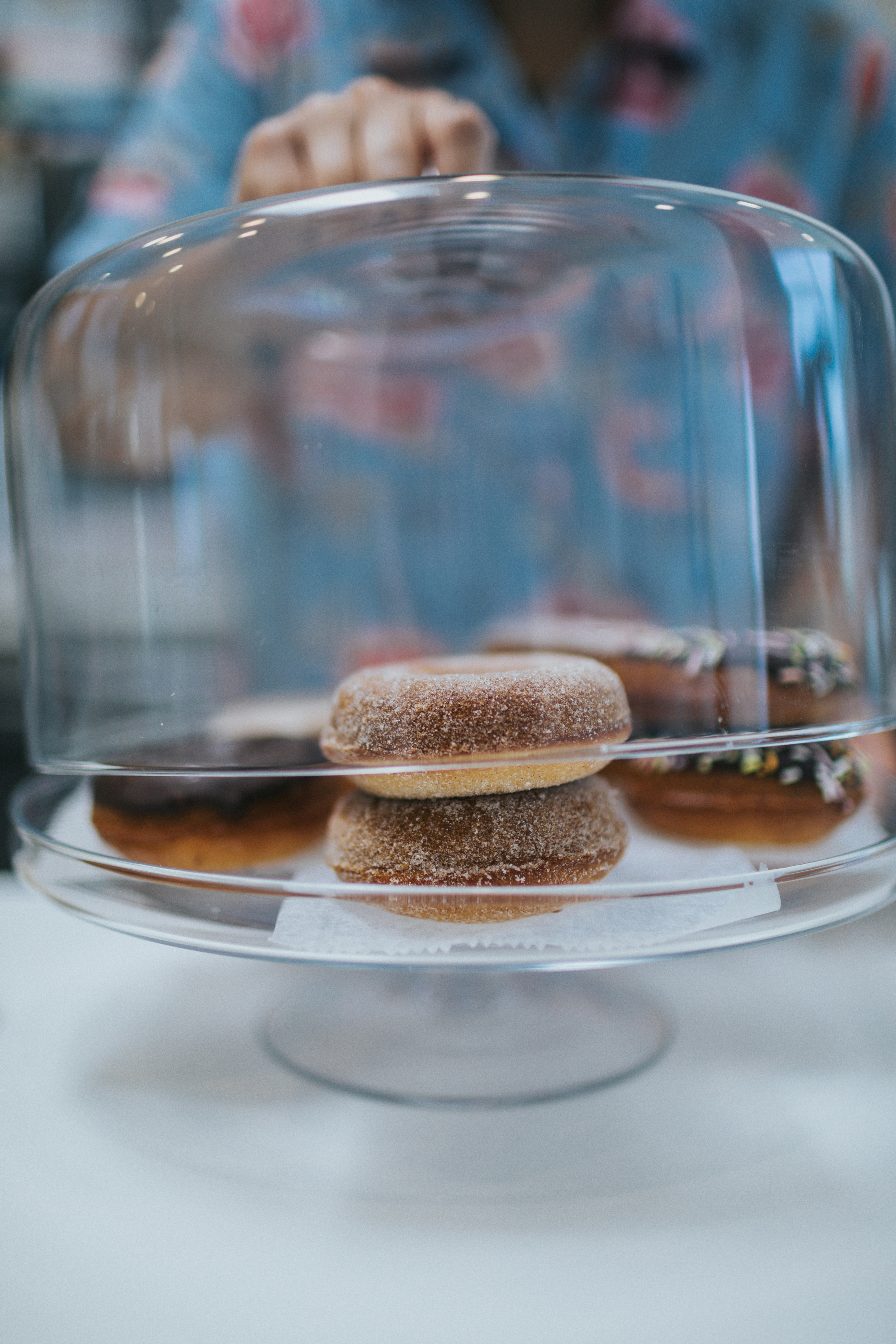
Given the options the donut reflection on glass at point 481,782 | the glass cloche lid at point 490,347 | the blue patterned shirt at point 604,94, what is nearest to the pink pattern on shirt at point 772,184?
the blue patterned shirt at point 604,94

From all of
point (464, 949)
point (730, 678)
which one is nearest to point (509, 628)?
point (730, 678)

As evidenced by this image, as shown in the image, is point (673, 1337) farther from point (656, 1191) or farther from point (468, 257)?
point (468, 257)

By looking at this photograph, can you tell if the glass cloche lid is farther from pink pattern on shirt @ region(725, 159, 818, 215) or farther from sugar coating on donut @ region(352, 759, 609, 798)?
pink pattern on shirt @ region(725, 159, 818, 215)

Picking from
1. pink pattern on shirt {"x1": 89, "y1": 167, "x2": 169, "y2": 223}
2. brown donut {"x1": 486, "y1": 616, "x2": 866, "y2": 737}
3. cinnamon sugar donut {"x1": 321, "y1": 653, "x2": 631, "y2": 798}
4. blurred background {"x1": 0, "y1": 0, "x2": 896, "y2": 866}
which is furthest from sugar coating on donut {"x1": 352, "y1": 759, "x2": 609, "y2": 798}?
blurred background {"x1": 0, "y1": 0, "x2": 896, "y2": 866}

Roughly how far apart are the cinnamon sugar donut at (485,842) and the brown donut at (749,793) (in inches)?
5.1

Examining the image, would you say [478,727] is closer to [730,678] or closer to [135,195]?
[730,678]

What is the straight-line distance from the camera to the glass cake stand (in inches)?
14.1

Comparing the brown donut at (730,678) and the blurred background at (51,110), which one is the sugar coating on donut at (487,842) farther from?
the blurred background at (51,110)

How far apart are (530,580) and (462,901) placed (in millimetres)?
734

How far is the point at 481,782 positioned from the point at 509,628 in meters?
0.48

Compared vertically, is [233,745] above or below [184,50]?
below

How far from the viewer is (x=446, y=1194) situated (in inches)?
15.1

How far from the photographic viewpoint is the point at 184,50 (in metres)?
1.16

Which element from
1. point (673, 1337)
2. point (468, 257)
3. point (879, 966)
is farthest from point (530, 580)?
point (673, 1337)
